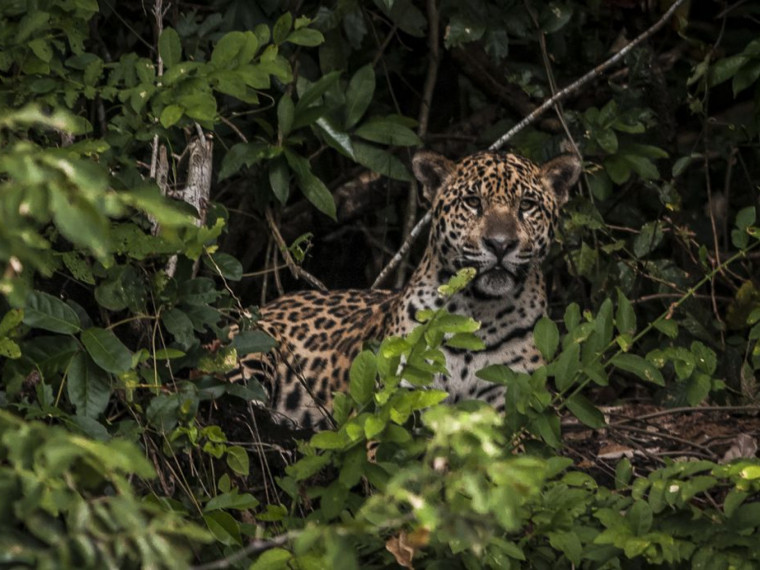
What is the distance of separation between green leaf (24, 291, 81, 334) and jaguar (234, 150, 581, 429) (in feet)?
4.63

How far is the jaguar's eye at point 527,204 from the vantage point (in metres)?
6.36

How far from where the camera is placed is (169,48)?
206 inches

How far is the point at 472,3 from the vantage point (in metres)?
7.21

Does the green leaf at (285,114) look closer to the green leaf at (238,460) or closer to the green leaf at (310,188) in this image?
the green leaf at (310,188)

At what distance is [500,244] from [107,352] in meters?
2.01

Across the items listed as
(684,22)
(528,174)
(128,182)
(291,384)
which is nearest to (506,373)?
(128,182)

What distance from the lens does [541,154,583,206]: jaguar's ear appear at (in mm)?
6609

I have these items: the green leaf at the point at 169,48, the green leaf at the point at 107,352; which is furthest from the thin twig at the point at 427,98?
the green leaf at the point at 107,352

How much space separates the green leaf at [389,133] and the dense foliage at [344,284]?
1 centimetres

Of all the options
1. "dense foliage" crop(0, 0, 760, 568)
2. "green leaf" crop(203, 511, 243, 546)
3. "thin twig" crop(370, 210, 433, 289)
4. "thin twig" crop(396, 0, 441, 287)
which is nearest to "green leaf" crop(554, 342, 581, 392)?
"dense foliage" crop(0, 0, 760, 568)

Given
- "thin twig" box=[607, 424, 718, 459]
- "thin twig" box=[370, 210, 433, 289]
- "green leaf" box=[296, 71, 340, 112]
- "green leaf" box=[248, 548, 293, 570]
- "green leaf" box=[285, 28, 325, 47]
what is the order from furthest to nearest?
"thin twig" box=[370, 210, 433, 289], "green leaf" box=[296, 71, 340, 112], "thin twig" box=[607, 424, 718, 459], "green leaf" box=[285, 28, 325, 47], "green leaf" box=[248, 548, 293, 570]

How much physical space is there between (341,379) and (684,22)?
255 centimetres

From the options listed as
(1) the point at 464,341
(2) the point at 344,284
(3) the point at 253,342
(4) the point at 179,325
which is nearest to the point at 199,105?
(4) the point at 179,325

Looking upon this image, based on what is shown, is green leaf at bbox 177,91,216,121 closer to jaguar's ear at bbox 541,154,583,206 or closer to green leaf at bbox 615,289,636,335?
green leaf at bbox 615,289,636,335
